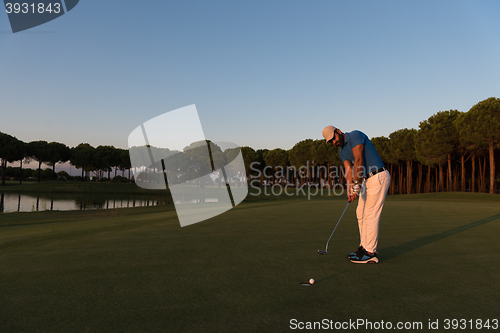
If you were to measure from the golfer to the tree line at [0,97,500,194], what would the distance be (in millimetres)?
34677

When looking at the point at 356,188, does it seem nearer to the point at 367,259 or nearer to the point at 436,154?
the point at 367,259

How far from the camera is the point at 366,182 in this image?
518 cm

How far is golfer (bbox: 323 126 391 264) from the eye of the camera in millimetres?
4961

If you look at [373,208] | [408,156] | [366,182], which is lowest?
[373,208]

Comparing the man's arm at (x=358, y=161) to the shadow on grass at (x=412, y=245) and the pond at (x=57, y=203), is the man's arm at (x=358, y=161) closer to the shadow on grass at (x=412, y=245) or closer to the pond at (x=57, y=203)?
the shadow on grass at (x=412, y=245)

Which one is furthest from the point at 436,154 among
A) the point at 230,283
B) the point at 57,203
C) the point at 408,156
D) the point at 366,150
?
the point at 57,203

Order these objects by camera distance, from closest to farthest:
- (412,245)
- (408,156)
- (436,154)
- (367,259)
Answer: (367,259) < (412,245) < (436,154) < (408,156)

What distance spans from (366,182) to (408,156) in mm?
51099

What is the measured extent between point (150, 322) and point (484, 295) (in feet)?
12.6

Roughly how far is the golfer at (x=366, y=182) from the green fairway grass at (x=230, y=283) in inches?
15.8

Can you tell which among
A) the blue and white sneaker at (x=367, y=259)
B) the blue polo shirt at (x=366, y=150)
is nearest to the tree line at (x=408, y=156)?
the blue polo shirt at (x=366, y=150)

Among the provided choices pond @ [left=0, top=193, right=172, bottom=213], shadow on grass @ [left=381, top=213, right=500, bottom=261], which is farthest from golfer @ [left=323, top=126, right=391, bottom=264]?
pond @ [left=0, top=193, right=172, bottom=213]

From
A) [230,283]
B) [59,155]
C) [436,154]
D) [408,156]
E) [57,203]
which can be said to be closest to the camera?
[230,283]

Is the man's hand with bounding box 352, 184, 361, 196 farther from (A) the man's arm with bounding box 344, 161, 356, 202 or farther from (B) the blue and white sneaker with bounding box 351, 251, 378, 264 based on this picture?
(B) the blue and white sneaker with bounding box 351, 251, 378, 264
